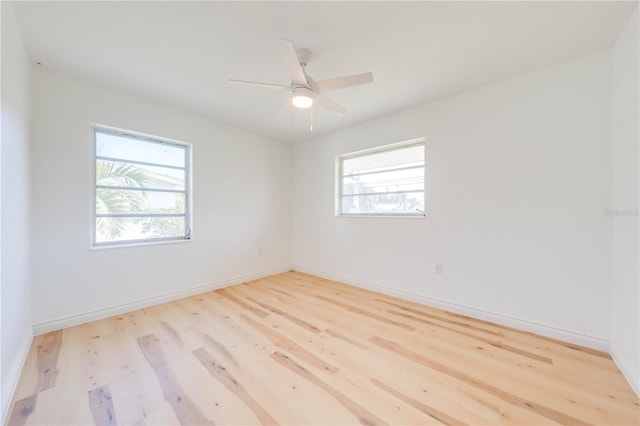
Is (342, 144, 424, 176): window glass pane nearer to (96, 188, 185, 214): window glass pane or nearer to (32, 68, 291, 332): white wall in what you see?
(32, 68, 291, 332): white wall

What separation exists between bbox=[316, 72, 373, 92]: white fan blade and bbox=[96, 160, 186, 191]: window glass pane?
2.38 meters

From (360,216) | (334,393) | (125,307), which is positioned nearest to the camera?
(334,393)

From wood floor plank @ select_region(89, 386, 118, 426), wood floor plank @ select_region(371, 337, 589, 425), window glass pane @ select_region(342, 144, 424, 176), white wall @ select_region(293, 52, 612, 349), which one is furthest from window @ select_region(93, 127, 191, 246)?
wood floor plank @ select_region(371, 337, 589, 425)

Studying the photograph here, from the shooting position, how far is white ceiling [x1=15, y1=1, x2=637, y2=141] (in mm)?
1702

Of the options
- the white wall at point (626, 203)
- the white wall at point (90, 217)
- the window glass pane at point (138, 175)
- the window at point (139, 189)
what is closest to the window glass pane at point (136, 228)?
the window at point (139, 189)

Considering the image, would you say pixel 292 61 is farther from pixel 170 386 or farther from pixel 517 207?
pixel 517 207

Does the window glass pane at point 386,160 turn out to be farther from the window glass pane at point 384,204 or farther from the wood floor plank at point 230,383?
the wood floor plank at point 230,383

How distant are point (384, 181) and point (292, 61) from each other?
2.28 m

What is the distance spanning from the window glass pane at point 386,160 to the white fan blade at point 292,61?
1899 millimetres

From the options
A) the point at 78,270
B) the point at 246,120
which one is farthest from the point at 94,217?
the point at 246,120

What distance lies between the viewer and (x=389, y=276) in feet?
11.5

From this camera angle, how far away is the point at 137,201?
3.06m

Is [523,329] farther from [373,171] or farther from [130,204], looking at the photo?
[130,204]

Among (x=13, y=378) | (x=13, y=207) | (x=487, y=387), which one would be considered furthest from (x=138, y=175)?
(x=487, y=387)
